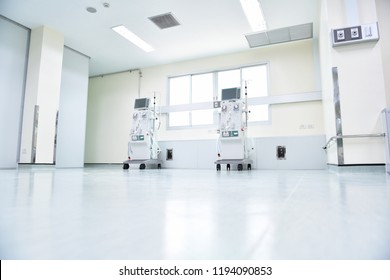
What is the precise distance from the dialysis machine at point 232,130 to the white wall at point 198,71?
1.28 m

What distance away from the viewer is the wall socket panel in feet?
10.3

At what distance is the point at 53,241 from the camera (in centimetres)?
52

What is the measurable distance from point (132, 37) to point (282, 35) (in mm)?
3778

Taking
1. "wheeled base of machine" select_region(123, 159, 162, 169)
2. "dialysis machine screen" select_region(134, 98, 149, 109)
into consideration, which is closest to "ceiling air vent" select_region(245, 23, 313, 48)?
"dialysis machine screen" select_region(134, 98, 149, 109)

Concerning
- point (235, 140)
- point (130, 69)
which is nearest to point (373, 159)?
point (235, 140)

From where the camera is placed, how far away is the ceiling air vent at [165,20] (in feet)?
17.3

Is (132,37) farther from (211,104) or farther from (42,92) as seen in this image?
(211,104)

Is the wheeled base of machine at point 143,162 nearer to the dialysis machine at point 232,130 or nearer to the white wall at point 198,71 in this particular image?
the white wall at point 198,71

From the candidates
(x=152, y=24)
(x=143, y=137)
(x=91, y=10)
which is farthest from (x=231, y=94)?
(x=91, y=10)

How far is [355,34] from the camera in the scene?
3215mm

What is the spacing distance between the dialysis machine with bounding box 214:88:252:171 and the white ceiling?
1.64 meters
